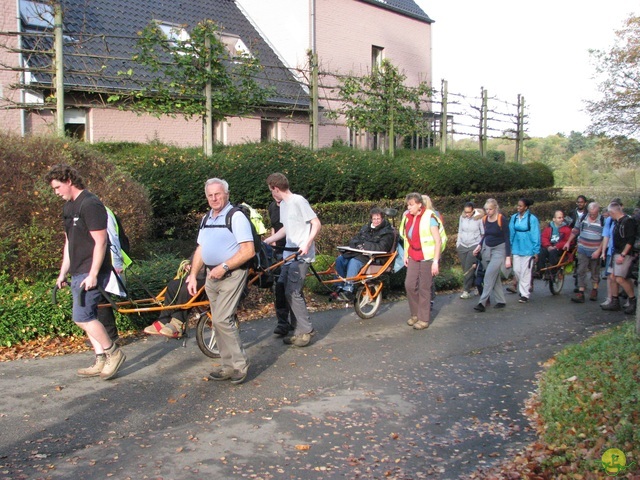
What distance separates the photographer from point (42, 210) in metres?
8.97

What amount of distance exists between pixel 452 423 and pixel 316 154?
1157 cm

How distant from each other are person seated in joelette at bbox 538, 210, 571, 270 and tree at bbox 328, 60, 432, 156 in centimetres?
802

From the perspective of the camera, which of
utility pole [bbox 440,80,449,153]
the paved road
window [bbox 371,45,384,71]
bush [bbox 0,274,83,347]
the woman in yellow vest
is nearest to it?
the paved road

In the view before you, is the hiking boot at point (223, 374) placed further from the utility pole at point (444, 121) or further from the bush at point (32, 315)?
the utility pole at point (444, 121)

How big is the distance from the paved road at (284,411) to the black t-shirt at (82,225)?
1.16 m

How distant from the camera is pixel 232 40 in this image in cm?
2408

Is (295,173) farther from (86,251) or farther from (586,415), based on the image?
(586,415)

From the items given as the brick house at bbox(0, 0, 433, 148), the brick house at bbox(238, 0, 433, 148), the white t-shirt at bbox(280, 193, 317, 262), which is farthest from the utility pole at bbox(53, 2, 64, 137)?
the brick house at bbox(238, 0, 433, 148)

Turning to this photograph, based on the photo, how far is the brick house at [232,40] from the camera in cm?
1579

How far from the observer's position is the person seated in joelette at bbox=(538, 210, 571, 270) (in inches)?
549

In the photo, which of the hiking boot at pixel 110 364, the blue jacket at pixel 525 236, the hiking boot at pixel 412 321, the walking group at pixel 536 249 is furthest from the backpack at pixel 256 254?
the blue jacket at pixel 525 236

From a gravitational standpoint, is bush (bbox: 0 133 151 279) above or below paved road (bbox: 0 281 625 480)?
above

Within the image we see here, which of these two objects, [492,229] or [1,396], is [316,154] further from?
[1,396]

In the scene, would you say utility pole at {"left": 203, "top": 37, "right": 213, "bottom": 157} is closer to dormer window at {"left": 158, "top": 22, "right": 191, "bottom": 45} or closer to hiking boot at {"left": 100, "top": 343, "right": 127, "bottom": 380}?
dormer window at {"left": 158, "top": 22, "right": 191, "bottom": 45}
